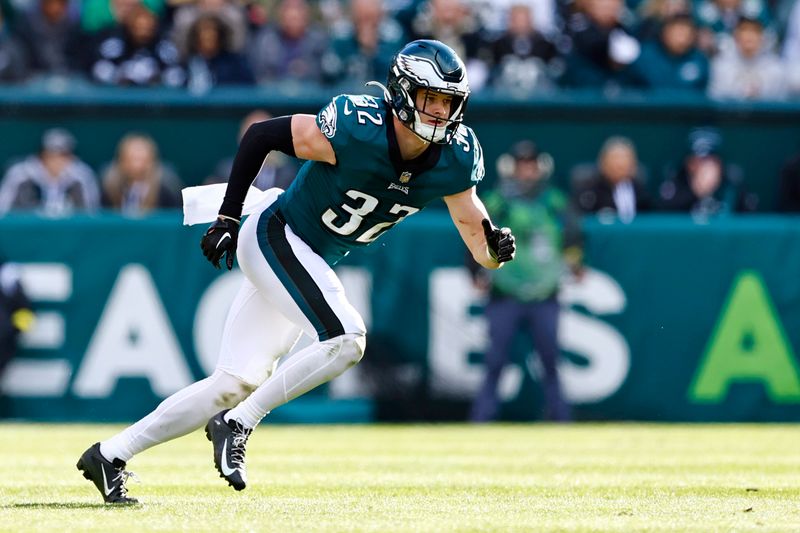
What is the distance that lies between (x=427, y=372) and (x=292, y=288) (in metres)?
6.04

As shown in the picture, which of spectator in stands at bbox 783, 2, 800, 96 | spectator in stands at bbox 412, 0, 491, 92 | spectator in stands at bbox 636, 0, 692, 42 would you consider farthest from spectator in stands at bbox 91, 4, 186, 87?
spectator in stands at bbox 783, 2, 800, 96

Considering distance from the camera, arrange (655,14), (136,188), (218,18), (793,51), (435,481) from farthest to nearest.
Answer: (655,14) < (793,51) < (218,18) < (136,188) < (435,481)

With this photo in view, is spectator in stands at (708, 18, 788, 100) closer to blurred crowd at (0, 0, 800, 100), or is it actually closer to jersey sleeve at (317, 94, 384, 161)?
blurred crowd at (0, 0, 800, 100)

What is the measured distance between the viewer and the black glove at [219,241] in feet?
19.4

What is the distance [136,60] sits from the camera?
1387 cm

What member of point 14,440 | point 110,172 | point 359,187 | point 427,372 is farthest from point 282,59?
point 359,187

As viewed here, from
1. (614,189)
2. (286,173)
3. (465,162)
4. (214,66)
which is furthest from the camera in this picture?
(214,66)

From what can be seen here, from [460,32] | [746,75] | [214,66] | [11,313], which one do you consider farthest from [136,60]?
[746,75]

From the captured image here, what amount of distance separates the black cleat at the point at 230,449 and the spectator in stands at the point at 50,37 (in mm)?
8769

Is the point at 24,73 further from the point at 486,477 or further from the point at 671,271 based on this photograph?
the point at 486,477

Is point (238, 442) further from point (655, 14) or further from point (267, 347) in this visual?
point (655, 14)

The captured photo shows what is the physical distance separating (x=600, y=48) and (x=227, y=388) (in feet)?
28.2

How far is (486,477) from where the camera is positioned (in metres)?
7.61

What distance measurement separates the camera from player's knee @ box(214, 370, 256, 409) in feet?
20.3
